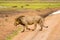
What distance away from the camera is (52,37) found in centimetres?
1421

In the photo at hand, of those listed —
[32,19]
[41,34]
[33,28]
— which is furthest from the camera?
[33,28]

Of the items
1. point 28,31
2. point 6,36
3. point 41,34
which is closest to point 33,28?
point 28,31

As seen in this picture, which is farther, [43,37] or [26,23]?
[26,23]

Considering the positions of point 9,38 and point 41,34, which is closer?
point 9,38

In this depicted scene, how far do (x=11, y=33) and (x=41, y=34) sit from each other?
1.91 meters

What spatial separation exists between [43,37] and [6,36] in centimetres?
217

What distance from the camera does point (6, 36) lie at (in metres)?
14.4

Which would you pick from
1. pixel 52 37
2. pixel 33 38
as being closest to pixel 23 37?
pixel 33 38

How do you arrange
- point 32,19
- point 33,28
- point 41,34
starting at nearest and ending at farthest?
1. point 41,34
2. point 32,19
3. point 33,28

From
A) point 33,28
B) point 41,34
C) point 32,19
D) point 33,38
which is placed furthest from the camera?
point 33,28

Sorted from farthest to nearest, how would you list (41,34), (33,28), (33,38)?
(33,28)
(41,34)
(33,38)

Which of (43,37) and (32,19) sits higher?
(32,19)

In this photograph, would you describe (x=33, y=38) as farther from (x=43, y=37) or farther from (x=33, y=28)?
(x=33, y=28)

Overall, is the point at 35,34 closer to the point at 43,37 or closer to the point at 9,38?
the point at 43,37
